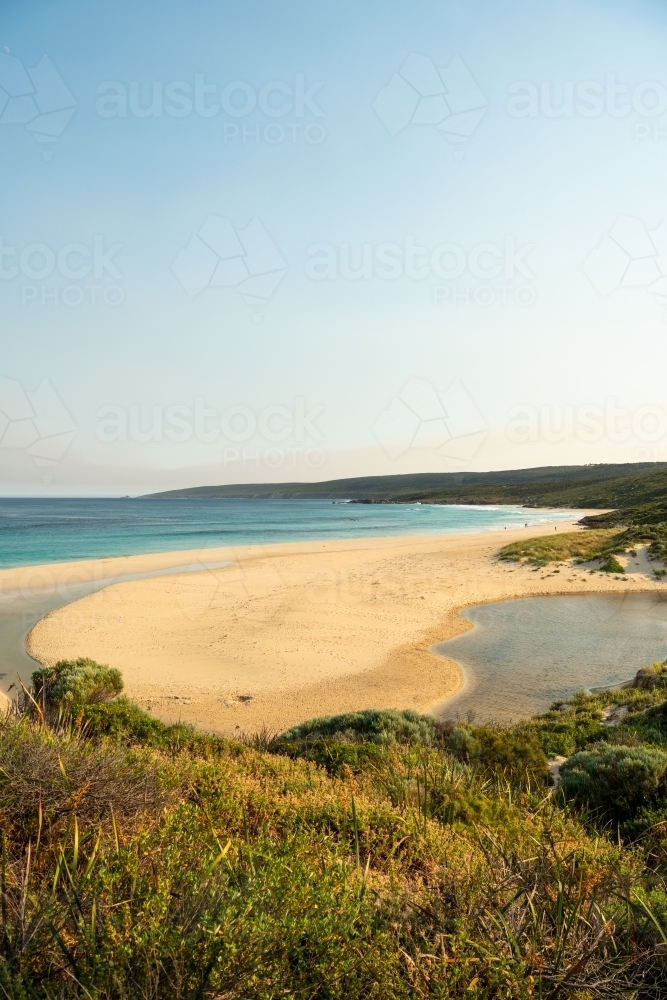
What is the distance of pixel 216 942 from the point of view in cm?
225

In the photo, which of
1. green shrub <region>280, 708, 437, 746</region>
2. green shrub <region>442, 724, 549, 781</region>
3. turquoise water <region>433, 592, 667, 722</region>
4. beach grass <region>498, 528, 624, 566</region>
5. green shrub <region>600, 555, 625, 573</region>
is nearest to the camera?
green shrub <region>442, 724, 549, 781</region>

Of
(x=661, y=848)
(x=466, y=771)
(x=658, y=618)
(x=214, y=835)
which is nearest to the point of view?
(x=214, y=835)

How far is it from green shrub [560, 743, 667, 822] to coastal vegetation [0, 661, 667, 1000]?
0.65 meters

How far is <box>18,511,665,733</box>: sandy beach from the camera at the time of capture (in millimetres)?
12828

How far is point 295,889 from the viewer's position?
2.81 meters

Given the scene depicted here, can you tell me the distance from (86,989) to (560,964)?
2.01 meters

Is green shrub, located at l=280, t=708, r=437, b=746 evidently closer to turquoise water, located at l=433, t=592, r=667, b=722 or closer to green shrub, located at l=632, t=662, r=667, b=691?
turquoise water, located at l=433, t=592, r=667, b=722

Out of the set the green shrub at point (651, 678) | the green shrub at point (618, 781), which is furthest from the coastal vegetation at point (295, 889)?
the green shrub at point (651, 678)

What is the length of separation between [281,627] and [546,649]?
8951mm

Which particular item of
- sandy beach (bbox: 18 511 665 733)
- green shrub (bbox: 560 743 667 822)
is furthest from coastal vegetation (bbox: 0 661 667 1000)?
sandy beach (bbox: 18 511 665 733)

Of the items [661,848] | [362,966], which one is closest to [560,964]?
[362,966]

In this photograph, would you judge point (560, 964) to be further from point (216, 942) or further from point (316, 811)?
point (316, 811)

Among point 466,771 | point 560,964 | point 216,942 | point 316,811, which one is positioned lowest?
point 466,771

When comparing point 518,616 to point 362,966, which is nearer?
point 362,966
